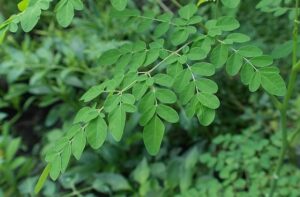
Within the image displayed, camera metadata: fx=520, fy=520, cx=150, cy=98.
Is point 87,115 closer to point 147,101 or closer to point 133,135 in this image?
point 147,101

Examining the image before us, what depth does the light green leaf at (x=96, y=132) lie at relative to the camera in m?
1.18

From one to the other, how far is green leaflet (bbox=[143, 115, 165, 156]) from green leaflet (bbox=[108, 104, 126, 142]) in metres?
0.06

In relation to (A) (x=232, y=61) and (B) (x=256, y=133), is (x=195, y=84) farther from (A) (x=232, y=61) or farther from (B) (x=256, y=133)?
(B) (x=256, y=133)

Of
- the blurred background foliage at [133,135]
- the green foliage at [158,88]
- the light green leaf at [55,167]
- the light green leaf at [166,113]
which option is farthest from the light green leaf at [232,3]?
the blurred background foliage at [133,135]

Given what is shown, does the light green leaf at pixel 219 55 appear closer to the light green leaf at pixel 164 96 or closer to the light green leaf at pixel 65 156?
the light green leaf at pixel 164 96

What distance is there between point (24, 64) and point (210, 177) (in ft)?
3.75

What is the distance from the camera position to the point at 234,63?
1305mm

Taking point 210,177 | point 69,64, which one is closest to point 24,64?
point 69,64

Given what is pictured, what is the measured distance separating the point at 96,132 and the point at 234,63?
39 cm

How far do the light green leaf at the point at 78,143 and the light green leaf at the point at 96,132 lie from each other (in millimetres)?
20

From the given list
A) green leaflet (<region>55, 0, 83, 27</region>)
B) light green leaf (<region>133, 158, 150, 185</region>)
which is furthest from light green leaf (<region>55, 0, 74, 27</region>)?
light green leaf (<region>133, 158, 150, 185</region>)

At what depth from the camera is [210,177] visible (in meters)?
2.24

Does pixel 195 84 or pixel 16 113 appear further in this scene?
pixel 16 113

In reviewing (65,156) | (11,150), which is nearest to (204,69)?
(65,156)
